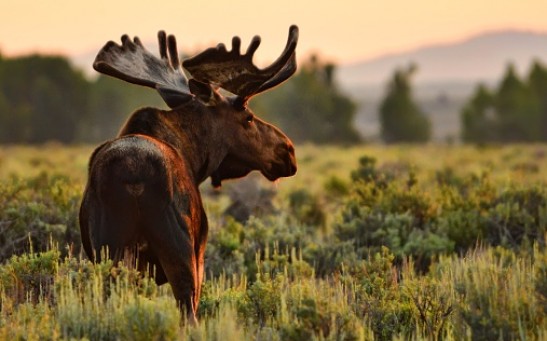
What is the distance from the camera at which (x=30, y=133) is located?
244 ft

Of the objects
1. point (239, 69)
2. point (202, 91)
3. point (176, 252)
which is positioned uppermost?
point (239, 69)

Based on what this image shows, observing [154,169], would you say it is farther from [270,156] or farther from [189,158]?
[270,156]

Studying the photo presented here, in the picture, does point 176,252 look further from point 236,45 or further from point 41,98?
point 41,98

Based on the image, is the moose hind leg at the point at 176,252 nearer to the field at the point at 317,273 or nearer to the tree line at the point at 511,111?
the field at the point at 317,273

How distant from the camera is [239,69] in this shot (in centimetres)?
649

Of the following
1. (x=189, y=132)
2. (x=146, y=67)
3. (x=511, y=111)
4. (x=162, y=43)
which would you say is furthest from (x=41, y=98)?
(x=189, y=132)

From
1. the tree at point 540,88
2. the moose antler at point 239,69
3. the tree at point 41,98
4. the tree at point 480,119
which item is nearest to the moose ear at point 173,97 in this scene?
the moose antler at point 239,69

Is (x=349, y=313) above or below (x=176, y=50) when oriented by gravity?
below

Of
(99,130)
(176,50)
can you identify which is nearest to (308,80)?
(99,130)

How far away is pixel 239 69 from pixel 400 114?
251 ft

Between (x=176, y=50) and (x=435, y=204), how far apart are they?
22.1 ft

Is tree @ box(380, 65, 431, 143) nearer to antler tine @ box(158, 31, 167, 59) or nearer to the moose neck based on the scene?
antler tine @ box(158, 31, 167, 59)

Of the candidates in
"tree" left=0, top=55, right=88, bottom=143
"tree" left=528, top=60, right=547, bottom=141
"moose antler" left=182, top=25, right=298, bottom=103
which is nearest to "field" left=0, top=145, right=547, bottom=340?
"moose antler" left=182, top=25, right=298, bottom=103

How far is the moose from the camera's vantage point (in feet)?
18.5
